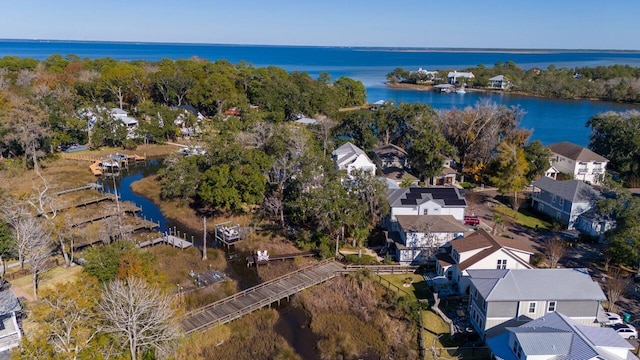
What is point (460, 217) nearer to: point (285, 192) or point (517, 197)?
point (517, 197)

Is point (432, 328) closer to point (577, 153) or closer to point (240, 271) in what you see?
point (240, 271)

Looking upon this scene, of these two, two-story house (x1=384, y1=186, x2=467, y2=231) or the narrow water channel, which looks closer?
the narrow water channel

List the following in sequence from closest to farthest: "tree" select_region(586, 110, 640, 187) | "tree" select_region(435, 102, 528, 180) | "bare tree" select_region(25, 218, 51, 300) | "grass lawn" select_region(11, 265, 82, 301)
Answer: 1. "bare tree" select_region(25, 218, 51, 300)
2. "grass lawn" select_region(11, 265, 82, 301)
3. "tree" select_region(586, 110, 640, 187)
4. "tree" select_region(435, 102, 528, 180)

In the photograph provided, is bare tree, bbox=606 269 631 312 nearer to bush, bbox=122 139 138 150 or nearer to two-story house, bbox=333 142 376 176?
two-story house, bbox=333 142 376 176

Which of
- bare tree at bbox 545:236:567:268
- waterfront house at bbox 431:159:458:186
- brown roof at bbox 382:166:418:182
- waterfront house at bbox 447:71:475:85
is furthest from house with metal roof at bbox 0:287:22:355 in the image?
waterfront house at bbox 447:71:475:85

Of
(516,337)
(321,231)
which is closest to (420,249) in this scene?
(321,231)

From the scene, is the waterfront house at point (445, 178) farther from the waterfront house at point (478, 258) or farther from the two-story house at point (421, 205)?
the waterfront house at point (478, 258)

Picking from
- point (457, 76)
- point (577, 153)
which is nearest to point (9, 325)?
point (577, 153)
